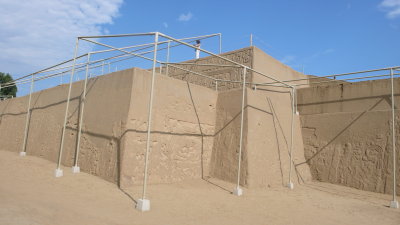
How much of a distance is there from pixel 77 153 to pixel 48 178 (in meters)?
0.98

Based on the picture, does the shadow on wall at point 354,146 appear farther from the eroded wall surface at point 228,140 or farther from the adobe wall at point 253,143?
the eroded wall surface at point 228,140

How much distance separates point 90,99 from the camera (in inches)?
325

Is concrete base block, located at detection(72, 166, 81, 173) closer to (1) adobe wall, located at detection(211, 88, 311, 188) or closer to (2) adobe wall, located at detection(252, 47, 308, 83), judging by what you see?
(1) adobe wall, located at detection(211, 88, 311, 188)

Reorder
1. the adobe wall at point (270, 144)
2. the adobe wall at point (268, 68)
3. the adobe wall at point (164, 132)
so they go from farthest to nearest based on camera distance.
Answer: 1. the adobe wall at point (268, 68)
2. the adobe wall at point (270, 144)
3. the adobe wall at point (164, 132)

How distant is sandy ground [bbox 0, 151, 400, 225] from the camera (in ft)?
15.3

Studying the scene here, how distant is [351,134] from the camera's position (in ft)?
32.8

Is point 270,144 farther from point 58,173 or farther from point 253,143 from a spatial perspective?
point 58,173

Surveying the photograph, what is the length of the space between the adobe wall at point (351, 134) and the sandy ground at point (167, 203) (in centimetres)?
94

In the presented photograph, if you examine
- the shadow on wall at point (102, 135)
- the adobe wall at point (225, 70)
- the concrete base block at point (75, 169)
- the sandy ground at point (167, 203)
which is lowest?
the sandy ground at point (167, 203)

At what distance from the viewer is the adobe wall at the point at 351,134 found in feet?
30.1

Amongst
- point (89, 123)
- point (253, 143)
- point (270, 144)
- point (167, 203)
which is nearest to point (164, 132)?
point (89, 123)

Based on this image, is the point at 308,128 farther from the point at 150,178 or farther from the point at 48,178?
the point at 48,178

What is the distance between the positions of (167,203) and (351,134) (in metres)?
7.08

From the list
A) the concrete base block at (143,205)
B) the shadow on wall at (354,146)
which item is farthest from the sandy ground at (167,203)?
the shadow on wall at (354,146)
